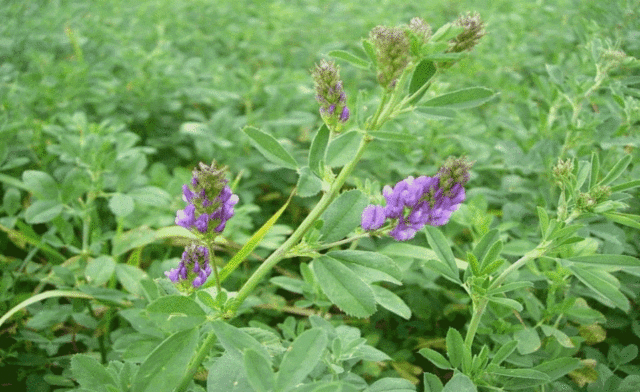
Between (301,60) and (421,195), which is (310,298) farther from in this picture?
(301,60)

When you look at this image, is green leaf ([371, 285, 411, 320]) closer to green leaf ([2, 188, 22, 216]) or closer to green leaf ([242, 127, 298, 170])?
green leaf ([242, 127, 298, 170])

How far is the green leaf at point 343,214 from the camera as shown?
133 cm

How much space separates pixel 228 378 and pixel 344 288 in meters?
0.34

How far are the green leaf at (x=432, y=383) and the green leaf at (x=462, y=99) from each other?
0.73 meters

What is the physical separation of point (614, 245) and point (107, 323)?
6.53ft

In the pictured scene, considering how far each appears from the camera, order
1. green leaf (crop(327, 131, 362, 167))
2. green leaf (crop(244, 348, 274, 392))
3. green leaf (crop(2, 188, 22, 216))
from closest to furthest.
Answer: green leaf (crop(244, 348, 274, 392)) < green leaf (crop(327, 131, 362, 167)) < green leaf (crop(2, 188, 22, 216))

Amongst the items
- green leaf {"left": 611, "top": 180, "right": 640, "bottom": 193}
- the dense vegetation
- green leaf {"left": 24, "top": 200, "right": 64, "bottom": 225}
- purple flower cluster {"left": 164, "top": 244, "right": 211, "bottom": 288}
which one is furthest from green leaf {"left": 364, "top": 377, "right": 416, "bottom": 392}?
green leaf {"left": 24, "top": 200, "right": 64, "bottom": 225}

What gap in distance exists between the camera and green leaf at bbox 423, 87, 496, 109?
1.32 meters

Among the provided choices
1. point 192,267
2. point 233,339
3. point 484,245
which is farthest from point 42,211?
point 484,245

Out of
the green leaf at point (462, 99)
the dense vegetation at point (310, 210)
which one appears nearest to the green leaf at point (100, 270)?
the dense vegetation at point (310, 210)

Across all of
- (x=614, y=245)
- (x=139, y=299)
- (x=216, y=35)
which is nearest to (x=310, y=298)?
(x=139, y=299)

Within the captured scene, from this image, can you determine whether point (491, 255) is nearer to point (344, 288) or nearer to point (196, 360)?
point (344, 288)

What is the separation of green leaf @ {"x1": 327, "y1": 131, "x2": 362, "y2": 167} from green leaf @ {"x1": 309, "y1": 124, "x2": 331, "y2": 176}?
0.09 metres

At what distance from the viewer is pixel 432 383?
1480 mm
